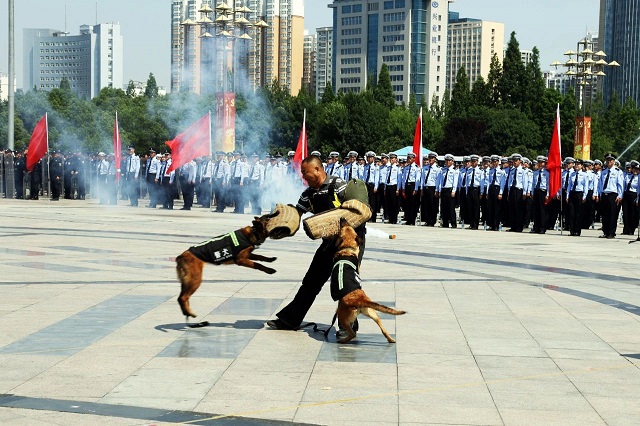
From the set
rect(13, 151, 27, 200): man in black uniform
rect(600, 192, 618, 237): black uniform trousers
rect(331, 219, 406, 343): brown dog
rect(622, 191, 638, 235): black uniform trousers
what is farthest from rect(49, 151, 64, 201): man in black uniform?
rect(331, 219, 406, 343): brown dog

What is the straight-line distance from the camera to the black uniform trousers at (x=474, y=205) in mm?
29656

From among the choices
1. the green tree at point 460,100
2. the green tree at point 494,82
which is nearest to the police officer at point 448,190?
the green tree at point 460,100

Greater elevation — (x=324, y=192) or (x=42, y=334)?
(x=324, y=192)

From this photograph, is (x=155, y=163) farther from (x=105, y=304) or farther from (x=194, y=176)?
(x=105, y=304)

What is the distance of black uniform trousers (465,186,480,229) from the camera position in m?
29.7

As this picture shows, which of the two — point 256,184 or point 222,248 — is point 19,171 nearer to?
point 256,184

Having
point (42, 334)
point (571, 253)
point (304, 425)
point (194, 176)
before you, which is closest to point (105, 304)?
point (42, 334)

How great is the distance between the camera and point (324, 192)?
10.2 meters

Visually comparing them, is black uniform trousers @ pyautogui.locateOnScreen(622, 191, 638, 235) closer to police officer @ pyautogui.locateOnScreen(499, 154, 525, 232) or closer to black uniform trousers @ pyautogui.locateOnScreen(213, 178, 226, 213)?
police officer @ pyautogui.locateOnScreen(499, 154, 525, 232)

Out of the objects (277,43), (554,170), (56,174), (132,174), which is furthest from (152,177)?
(277,43)

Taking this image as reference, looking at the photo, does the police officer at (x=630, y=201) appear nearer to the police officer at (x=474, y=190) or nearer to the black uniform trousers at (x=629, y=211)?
the black uniform trousers at (x=629, y=211)

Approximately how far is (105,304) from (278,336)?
2.64 meters

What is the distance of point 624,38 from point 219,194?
167272mm

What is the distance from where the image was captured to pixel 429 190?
30.3m
